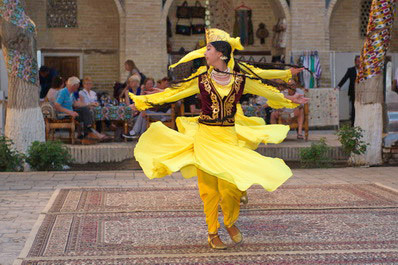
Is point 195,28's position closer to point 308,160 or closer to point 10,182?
point 308,160

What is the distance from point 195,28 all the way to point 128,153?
29.9 feet

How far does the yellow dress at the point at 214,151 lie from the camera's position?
18.3 feet

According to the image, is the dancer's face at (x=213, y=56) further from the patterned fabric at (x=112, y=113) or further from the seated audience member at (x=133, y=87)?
the seated audience member at (x=133, y=87)

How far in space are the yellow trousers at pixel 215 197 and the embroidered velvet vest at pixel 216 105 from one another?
0.46 m

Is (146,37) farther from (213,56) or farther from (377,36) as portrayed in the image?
(213,56)

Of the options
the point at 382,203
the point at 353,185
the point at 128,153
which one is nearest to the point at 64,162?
the point at 128,153

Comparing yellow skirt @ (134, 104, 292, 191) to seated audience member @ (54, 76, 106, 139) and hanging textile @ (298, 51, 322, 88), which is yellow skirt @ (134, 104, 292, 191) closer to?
seated audience member @ (54, 76, 106, 139)

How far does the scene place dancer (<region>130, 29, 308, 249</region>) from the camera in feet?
18.5

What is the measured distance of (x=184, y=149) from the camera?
236 inches

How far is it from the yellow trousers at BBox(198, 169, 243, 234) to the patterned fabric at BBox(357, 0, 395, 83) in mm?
6182

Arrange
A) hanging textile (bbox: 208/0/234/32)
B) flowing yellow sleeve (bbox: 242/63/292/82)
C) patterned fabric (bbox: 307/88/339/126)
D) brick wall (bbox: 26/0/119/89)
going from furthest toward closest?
hanging textile (bbox: 208/0/234/32), brick wall (bbox: 26/0/119/89), patterned fabric (bbox: 307/88/339/126), flowing yellow sleeve (bbox: 242/63/292/82)

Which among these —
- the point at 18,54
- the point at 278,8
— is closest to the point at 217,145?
the point at 18,54

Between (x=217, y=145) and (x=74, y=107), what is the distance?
24.8 ft

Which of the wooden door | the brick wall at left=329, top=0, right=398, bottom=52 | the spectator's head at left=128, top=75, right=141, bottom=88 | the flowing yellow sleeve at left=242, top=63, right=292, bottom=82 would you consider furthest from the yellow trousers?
the brick wall at left=329, top=0, right=398, bottom=52
